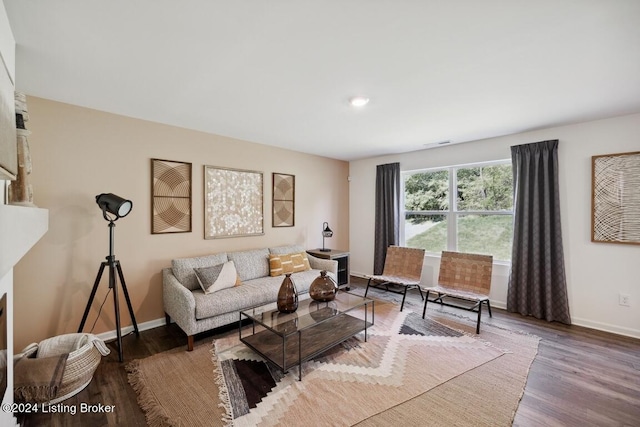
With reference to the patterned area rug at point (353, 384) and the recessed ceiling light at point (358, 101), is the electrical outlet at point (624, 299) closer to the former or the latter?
the patterned area rug at point (353, 384)

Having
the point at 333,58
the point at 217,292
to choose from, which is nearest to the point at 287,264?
the point at 217,292

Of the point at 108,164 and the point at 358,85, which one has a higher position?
the point at 358,85

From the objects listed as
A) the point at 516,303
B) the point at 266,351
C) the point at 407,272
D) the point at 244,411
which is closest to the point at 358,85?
the point at 266,351

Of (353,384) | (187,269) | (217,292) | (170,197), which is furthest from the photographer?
(170,197)

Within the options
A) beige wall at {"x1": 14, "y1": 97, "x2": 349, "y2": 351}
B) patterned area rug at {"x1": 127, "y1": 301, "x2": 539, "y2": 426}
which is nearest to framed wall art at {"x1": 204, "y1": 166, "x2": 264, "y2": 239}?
beige wall at {"x1": 14, "y1": 97, "x2": 349, "y2": 351}

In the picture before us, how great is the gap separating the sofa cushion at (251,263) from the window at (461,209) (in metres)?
2.55

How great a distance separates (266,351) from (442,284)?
249 centimetres

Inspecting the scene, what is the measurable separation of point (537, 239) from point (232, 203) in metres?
4.00

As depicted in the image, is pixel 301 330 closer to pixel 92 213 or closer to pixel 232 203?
pixel 232 203

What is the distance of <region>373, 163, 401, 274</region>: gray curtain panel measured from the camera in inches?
190

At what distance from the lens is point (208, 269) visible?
309 cm

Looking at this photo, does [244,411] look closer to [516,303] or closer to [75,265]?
[75,265]

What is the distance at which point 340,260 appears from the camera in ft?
15.2

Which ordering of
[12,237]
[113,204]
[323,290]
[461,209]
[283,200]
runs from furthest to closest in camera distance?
[283,200], [461,209], [323,290], [113,204], [12,237]
